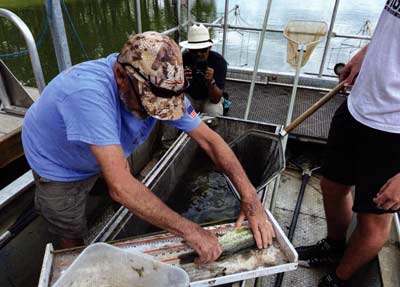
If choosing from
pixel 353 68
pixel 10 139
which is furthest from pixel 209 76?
pixel 10 139

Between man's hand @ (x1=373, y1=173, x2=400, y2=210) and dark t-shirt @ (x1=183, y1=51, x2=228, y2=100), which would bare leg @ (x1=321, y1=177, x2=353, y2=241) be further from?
dark t-shirt @ (x1=183, y1=51, x2=228, y2=100)

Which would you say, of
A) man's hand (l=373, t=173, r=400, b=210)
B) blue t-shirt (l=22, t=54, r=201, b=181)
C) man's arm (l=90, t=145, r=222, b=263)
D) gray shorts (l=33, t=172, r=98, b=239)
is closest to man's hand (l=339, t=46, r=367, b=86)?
man's hand (l=373, t=173, r=400, b=210)

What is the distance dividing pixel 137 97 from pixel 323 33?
115 inches

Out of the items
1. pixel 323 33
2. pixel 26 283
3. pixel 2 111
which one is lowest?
pixel 26 283

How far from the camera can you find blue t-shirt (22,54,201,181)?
47.7 inches

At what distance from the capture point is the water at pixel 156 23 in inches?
289

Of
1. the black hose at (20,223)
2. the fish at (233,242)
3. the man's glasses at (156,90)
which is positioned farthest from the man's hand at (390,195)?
the black hose at (20,223)

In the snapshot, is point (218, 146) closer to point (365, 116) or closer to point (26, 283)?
point (365, 116)

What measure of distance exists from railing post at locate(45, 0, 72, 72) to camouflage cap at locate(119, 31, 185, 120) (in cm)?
90

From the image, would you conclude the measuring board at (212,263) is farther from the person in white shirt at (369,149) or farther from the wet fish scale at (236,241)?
the person in white shirt at (369,149)

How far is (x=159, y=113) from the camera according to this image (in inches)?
51.8

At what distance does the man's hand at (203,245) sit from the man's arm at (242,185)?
223 mm

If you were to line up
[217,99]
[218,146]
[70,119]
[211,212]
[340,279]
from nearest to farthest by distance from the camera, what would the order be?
[70,119] < [218,146] < [340,279] < [211,212] < [217,99]

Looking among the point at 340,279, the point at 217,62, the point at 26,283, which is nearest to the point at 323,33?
the point at 217,62
